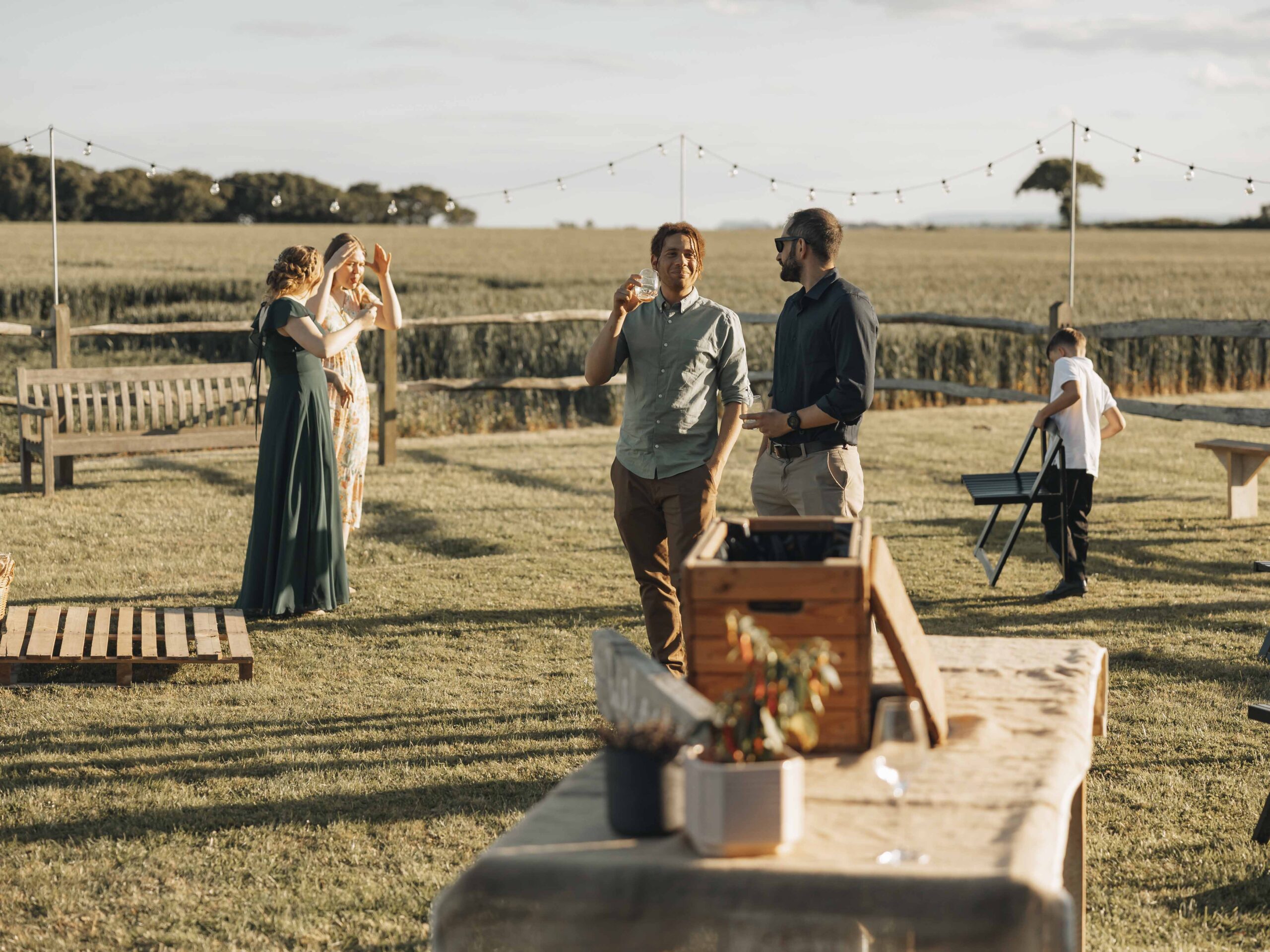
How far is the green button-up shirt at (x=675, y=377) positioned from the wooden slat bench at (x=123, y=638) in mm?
1997

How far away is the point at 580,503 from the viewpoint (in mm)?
10359

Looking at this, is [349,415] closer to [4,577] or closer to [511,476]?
[4,577]

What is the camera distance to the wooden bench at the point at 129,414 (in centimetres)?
1035

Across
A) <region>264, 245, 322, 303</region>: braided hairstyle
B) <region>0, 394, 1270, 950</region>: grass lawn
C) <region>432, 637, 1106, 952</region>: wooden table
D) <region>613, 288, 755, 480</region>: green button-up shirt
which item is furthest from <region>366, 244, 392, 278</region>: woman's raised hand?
<region>432, 637, 1106, 952</region>: wooden table

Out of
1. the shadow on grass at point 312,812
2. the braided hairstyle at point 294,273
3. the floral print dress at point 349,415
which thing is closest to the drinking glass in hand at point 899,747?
the shadow on grass at point 312,812

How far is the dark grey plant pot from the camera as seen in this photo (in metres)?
1.94

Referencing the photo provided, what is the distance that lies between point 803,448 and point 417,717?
1.78 metres

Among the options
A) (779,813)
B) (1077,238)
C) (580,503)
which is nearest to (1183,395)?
(580,503)

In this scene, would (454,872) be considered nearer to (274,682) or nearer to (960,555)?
(274,682)

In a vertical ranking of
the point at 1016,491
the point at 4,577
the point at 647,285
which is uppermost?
the point at 647,285

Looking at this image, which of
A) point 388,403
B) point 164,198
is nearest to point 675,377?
point 388,403

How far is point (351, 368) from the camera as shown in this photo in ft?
23.5

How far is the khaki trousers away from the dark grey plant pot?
112 inches

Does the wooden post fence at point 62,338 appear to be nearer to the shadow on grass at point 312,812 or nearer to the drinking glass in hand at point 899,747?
the shadow on grass at point 312,812
